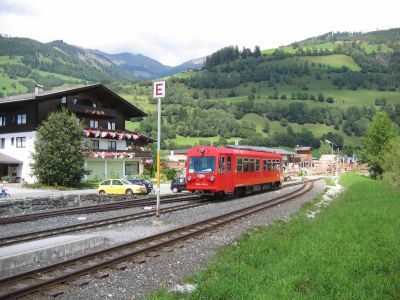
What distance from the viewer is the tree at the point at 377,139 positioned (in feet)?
216

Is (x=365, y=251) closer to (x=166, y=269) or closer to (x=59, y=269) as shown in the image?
(x=166, y=269)

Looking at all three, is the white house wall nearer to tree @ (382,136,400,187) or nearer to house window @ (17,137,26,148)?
house window @ (17,137,26,148)

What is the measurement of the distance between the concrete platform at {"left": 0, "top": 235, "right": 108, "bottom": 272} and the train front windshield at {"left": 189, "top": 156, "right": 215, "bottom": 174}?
14561mm

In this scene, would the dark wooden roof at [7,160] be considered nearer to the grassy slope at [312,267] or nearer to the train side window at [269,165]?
the train side window at [269,165]

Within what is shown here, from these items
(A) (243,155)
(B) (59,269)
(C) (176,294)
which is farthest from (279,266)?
(A) (243,155)

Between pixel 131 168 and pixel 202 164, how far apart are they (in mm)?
39129

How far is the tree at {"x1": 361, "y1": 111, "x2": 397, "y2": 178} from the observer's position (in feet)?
216

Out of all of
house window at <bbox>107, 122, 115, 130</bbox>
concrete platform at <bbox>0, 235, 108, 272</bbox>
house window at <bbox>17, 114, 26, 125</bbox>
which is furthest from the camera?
house window at <bbox>107, 122, 115, 130</bbox>

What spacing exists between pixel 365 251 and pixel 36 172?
3993 centimetres

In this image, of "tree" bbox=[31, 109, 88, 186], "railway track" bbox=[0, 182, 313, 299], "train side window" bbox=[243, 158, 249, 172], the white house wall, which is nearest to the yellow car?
"train side window" bbox=[243, 158, 249, 172]

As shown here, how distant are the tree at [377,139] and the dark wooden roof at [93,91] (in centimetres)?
3374

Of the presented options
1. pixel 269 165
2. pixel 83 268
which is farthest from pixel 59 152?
pixel 83 268

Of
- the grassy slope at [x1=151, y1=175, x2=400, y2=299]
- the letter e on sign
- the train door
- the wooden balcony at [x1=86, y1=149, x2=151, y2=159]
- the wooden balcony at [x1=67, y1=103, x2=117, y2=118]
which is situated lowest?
the grassy slope at [x1=151, y1=175, x2=400, y2=299]

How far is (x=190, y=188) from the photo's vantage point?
90.9 feet
